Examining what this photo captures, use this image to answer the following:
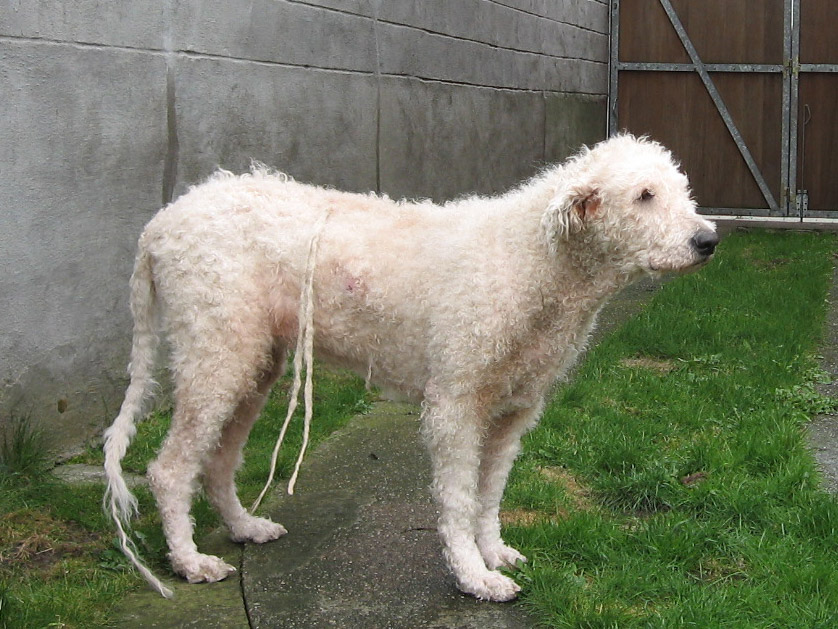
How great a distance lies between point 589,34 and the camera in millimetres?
11953

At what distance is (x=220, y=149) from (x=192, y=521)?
245 cm

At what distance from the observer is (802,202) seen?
1230 centimetres

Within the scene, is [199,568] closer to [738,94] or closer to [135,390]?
[135,390]

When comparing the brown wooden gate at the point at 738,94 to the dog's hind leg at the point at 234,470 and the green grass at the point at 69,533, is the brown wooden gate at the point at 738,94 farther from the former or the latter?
the dog's hind leg at the point at 234,470

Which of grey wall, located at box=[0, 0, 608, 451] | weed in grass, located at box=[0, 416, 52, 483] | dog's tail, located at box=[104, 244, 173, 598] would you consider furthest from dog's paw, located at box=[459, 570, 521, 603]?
grey wall, located at box=[0, 0, 608, 451]

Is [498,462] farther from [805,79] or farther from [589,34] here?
[805,79]

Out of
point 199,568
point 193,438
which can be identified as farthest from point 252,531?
point 193,438

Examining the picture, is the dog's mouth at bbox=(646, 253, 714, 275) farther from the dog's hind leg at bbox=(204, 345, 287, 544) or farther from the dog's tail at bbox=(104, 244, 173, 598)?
the dog's tail at bbox=(104, 244, 173, 598)

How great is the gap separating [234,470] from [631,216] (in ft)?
5.68

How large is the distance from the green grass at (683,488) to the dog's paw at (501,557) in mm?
70

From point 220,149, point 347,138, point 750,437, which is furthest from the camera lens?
point 347,138

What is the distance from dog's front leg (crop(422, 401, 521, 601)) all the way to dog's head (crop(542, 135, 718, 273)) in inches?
25.4

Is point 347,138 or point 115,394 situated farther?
point 347,138

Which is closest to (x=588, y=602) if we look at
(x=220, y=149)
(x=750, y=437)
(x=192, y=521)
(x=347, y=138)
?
(x=192, y=521)
